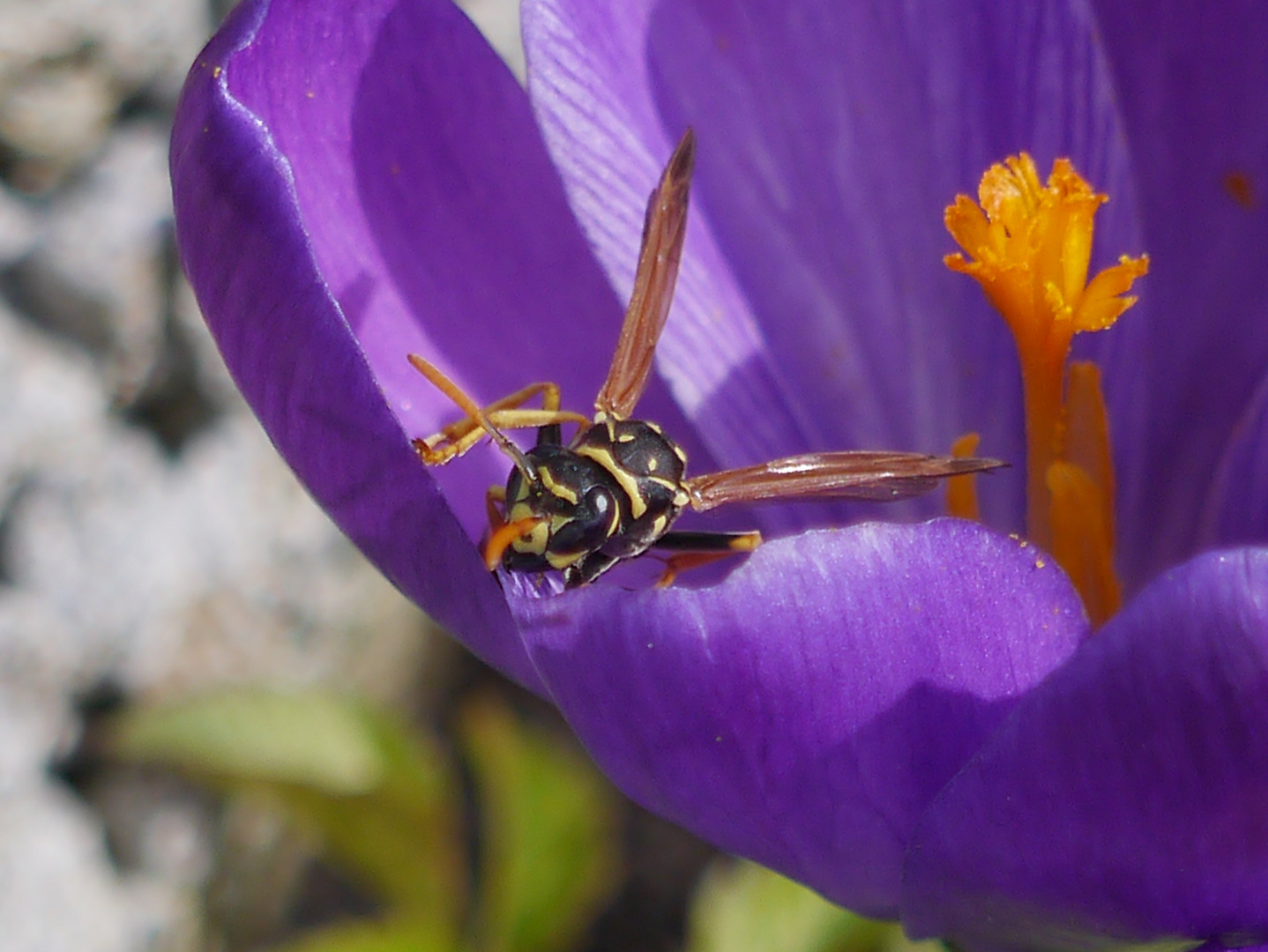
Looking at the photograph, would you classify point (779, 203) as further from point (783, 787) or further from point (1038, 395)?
point (783, 787)

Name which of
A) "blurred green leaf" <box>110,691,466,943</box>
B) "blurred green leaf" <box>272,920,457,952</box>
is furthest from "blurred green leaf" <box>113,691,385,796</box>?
"blurred green leaf" <box>272,920,457,952</box>

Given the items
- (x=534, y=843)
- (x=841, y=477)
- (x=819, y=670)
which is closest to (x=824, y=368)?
(x=841, y=477)

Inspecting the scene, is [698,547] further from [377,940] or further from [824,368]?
[377,940]

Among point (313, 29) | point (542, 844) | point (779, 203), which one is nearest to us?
point (313, 29)

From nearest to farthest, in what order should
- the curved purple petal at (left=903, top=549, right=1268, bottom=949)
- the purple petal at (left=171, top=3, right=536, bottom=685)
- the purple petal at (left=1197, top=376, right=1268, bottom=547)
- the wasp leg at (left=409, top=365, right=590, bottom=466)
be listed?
the curved purple petal at (left=903, top=549, right=1268, bottom=949)
the purple petal at (left=171, top=3, right=536, bottom=685)
the wasp leg at (left=409, top=365, right=590, bottom=466)
the purple petal at (left=1197, top=376, right=1268, bottom=547)

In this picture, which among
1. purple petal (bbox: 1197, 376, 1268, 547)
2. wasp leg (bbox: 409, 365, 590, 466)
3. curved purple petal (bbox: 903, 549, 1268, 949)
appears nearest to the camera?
curved purple petal (bbox: 903, 549, 1268, 949)

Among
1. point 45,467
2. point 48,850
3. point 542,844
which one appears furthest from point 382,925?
point 45,467

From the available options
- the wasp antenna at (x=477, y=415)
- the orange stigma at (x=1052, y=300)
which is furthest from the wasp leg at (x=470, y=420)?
the orange stigma at (x=1052, y=300)

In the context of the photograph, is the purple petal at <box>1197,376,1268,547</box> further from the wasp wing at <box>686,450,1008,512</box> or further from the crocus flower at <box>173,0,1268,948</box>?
the wasp wing at <box>686,450,1008,512</box>
